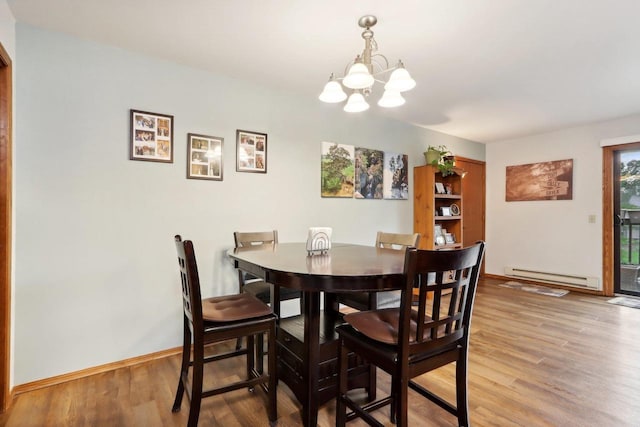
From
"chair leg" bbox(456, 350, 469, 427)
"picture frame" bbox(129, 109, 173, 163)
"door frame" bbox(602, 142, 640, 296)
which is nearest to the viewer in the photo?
"chair leg" bbox(456, 350, 469, 427)

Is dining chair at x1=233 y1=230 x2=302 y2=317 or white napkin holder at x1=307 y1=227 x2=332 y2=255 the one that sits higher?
white napkin holder at x1=307 y1=227 x2=332 y2=255

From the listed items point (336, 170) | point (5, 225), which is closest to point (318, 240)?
point (336, 170)

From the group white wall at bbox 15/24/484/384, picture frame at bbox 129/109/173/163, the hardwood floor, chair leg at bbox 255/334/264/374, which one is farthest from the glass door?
picture frame at bbox 129/109/173/163

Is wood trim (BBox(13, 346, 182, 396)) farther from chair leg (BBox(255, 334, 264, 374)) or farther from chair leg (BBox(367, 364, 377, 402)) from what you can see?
chair leg (BBox(367, 364, 377, 402))

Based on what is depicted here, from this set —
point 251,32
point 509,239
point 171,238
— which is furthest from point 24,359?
point 509,239

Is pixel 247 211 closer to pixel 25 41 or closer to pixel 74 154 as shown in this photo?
pixel 74 154

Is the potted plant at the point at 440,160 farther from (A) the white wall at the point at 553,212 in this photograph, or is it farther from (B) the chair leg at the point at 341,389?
(B) the chair leg at the point at 341,389

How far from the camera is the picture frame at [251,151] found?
2783 mm

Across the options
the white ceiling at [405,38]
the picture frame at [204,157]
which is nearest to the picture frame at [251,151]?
the picture frame at [204,157]

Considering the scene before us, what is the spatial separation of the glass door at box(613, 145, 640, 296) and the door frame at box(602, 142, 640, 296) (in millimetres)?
60

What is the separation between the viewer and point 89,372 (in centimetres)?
214

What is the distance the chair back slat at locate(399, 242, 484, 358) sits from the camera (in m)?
1.17

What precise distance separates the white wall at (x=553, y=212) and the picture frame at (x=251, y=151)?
4147mm

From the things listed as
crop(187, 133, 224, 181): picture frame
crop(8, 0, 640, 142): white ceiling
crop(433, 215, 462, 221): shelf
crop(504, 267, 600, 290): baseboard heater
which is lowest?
crop(504, 267, 600, 290): baseboard heater
